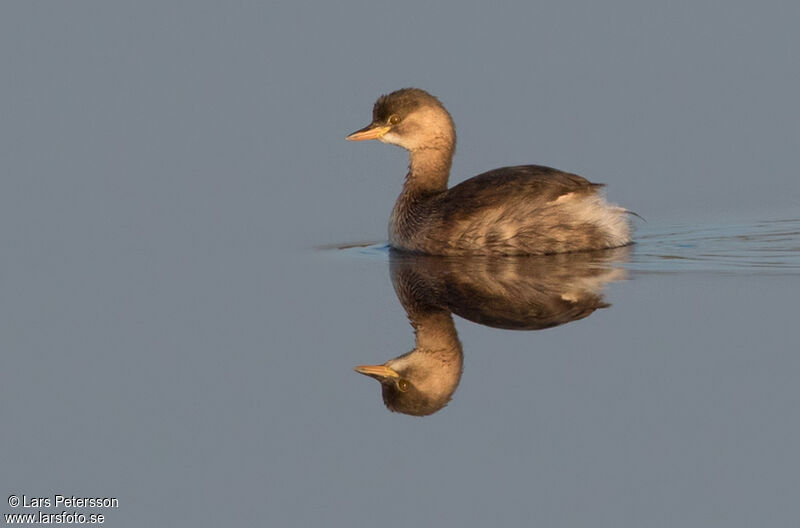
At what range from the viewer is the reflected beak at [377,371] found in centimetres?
941

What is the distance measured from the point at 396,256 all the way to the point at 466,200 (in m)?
0.81

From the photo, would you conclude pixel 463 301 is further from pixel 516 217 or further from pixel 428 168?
pixel 428 168

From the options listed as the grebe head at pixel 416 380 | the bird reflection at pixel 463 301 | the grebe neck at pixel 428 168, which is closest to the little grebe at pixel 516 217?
the bird reflection at pixel 463 301

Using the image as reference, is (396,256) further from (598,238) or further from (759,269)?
(759,269)

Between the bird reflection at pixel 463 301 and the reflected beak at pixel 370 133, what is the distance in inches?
40.3

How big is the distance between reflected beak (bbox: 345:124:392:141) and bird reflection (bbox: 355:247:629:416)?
3.36 feet

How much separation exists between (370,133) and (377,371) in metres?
4.39

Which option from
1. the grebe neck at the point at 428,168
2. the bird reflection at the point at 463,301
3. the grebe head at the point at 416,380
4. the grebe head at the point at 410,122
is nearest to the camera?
the grebe head at the point at 416,380

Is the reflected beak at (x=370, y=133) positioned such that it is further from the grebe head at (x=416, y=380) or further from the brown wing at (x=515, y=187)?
the grebe head at (x=416, y=380)

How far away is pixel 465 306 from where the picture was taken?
34.9 ft

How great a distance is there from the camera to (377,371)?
946cm

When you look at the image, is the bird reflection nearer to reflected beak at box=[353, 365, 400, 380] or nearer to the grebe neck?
reflected beak at box=[353, 365, 400, 380]

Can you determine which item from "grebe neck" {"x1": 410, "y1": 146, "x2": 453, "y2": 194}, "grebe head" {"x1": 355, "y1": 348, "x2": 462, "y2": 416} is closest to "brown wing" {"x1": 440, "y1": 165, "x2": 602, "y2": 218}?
"grebe neck" {"x1": 410, "y1": 146, "x2": 453, "y2": 194}

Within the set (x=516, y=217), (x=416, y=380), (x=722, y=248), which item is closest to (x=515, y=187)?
(x=516, y=217)
